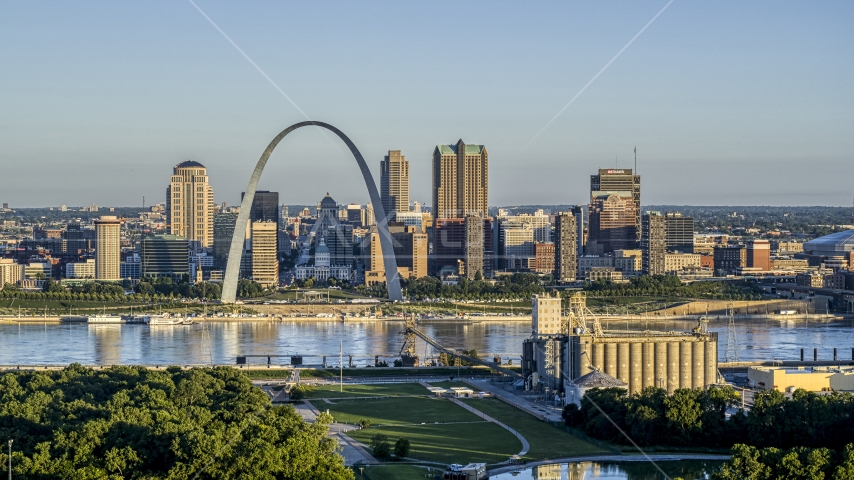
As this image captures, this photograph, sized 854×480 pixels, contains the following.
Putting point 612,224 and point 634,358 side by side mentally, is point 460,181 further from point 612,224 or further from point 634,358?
point 634,358

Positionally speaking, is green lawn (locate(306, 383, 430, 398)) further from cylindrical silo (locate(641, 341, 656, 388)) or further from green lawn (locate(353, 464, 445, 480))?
green lawn (locate(353, 464, 445, 480))

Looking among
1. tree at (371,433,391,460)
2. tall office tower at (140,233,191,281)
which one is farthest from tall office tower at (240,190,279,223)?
tree at (371,433,391,460)

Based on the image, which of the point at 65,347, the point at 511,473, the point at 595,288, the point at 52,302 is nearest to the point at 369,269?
the point at 595,288

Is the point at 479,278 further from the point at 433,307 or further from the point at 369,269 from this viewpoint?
the point at 433,307

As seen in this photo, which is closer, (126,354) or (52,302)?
(126,354)

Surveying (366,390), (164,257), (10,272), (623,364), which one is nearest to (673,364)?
(623,364)

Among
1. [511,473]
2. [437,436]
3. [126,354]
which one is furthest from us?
[126,354]
